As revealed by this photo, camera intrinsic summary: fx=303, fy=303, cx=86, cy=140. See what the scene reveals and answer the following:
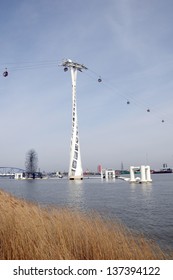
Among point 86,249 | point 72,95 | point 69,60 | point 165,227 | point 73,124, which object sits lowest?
point 165,227

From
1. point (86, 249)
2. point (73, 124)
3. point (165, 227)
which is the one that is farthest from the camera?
point (73, 124)

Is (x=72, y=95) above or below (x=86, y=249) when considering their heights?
above

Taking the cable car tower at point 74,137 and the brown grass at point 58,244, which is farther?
the cable car tower at point 74,137

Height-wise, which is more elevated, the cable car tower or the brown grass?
the cable car tower

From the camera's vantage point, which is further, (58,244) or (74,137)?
(74,137)

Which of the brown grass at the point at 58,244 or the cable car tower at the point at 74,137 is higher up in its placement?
the cable car tower at the point at 74,137

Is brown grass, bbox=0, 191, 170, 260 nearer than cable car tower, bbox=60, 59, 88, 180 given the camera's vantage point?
Yes

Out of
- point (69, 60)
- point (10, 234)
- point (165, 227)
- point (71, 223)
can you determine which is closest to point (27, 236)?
point (10, 234)

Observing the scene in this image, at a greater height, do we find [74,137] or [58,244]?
[74,137]

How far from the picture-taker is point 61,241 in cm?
701

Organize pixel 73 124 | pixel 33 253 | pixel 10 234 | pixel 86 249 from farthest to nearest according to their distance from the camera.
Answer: pixel 73 124, pixel 10 234, pixel 86 249, pixel 33 253
